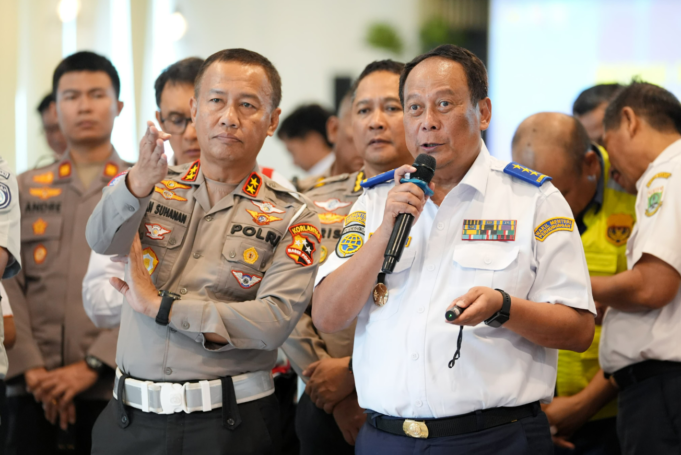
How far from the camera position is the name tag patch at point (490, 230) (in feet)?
5.58

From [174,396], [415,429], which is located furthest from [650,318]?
[174,396]

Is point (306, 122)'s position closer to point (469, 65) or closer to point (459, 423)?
point (469, 65)

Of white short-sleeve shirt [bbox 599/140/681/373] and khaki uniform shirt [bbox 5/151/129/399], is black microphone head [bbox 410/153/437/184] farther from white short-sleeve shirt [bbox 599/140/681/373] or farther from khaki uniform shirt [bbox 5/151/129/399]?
khaki uniform shirt [bbox 5/151/129/399]

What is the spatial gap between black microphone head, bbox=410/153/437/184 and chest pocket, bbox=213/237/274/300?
0.57 metres

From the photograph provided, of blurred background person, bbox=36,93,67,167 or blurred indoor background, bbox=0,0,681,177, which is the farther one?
blurred indoor background, bbox=0,0,681,177

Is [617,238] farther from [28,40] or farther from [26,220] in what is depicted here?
[28,40]

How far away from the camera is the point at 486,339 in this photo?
164 cm

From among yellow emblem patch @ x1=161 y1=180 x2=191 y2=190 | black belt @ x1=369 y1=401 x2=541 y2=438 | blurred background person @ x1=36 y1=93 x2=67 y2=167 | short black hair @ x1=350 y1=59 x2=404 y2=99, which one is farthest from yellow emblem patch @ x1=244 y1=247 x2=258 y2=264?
blurred background person @ x1=36 y1=93 x2=67 y2=167

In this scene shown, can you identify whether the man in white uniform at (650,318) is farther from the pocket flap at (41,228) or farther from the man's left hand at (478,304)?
the pocket flap at (41,228)

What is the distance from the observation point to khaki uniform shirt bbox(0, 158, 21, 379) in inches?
78.9

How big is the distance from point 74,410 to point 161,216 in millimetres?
1227

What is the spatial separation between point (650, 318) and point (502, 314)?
97cm

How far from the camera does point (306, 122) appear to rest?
524 cm

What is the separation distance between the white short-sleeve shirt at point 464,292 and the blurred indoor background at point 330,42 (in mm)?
3613
